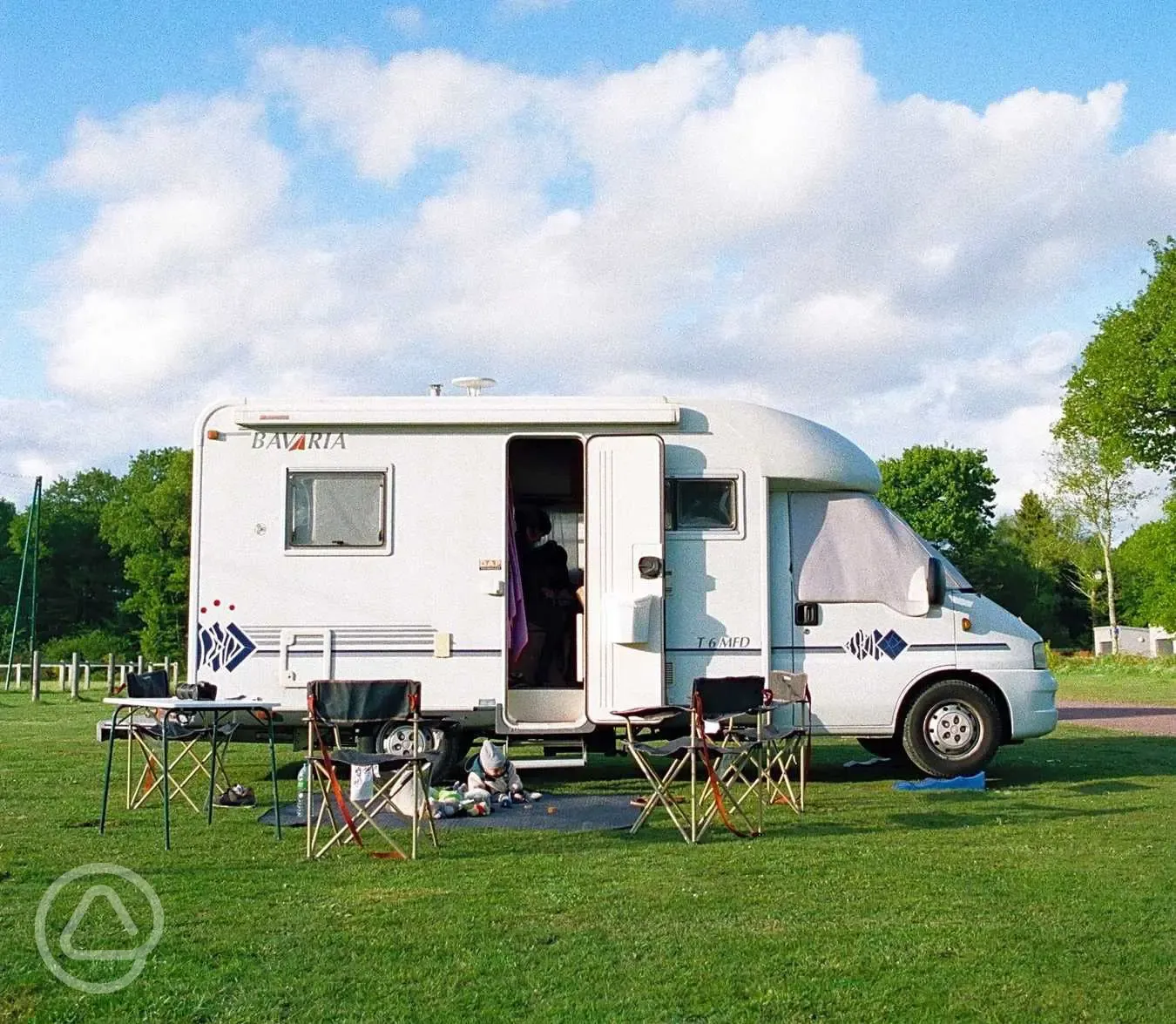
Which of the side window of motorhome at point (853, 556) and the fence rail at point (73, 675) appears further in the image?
the fence rail at point (73, 675)

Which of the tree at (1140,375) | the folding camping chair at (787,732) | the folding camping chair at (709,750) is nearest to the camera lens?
the folding camping chair at (709,750)

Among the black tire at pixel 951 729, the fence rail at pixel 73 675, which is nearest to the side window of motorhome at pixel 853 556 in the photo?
the black tire at pixel 951 729

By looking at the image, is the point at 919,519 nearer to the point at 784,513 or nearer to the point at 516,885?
the point at 784,513

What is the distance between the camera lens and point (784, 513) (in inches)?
393

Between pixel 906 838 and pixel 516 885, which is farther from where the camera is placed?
pixel 906 838

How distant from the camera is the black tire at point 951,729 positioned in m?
9.82

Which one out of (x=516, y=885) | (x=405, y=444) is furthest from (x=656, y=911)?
(x=405, y=444)

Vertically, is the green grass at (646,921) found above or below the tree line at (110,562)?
below

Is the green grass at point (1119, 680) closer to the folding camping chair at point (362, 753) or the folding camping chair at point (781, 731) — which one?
the folding camping chair at point (781, 731)

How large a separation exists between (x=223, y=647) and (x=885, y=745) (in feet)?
16.6

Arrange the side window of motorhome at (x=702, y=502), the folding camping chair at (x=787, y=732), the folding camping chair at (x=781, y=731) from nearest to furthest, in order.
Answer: the folding camping chair at (x=781, y=731)
the folding camping chair at (x=787, y=732)
the side window of motorhome at (x=702, y=502)

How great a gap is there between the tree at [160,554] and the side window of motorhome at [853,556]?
40134 mm

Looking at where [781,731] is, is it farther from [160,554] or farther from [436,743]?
[160,554]

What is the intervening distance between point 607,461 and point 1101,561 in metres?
54.4
